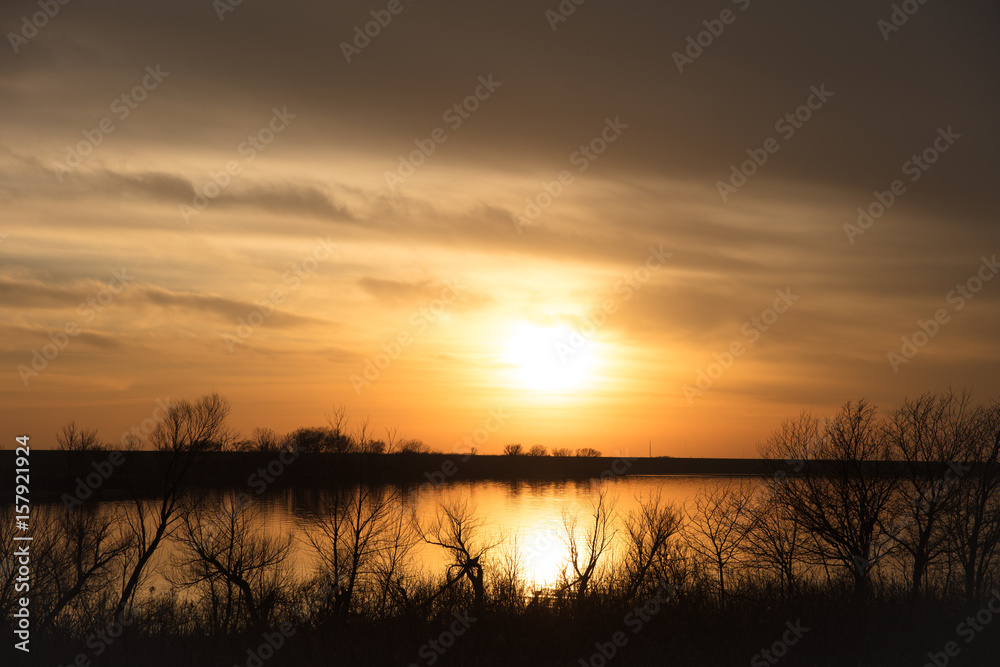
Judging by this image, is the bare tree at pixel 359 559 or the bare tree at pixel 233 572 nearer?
the bare tree at pixel 359 559

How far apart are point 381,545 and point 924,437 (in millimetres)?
34597

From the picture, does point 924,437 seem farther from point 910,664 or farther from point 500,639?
point 500,639

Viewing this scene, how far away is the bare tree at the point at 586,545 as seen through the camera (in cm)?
3952

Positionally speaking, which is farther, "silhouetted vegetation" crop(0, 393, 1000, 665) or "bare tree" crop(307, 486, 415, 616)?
"bare tree" crop(307, 486, 415, 616)

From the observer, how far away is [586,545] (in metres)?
56.3

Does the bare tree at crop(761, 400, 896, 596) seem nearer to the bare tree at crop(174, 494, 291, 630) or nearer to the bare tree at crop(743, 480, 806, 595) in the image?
the bare tree at crop(743, 480, 806, 595)

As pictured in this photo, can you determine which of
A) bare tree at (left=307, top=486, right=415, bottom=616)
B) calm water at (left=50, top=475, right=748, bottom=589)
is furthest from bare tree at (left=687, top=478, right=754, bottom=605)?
bare tree at (left=307, top=486, right=415, bottom=616)

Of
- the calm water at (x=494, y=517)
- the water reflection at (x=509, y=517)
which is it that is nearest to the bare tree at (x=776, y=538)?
the water reflection at (x=509, y=517)

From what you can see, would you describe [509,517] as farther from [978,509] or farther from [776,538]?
[978,509]

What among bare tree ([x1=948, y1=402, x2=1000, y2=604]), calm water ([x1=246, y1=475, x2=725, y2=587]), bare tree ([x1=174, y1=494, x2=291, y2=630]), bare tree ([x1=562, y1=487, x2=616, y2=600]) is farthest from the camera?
calm water ([x1=246, y1=475, x2=725, y2=587])

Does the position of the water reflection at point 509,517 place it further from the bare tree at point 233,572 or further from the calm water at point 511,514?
the bare tree at point 233,572

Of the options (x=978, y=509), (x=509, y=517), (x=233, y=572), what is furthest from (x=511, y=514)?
(x=978, y=509)

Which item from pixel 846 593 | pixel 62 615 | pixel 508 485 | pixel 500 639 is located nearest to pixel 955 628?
pixel 846 593

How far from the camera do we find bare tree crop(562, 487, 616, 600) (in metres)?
39.5
